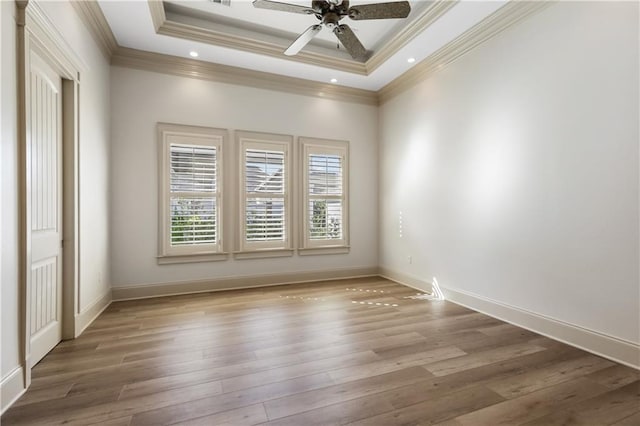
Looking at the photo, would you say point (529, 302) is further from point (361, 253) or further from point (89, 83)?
point (89, 83)

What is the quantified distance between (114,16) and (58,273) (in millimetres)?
2737

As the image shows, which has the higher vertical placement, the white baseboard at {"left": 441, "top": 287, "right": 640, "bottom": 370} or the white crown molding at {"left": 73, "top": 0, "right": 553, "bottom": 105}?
the white crown molding at {"left": 73, "top": 0, "right": 553, "bottom": 105}

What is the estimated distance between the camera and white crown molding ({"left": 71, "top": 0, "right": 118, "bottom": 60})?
3029 mm

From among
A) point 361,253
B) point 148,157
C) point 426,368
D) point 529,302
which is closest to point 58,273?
point 148,157

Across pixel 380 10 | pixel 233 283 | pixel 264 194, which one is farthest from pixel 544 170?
pixel 233 283

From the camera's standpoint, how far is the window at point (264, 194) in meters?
4.71

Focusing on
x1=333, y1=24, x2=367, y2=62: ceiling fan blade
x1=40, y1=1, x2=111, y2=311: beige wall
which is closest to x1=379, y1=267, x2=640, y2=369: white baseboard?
x1=333, y1=24, x2=367, y2=62: ceiling fan blade

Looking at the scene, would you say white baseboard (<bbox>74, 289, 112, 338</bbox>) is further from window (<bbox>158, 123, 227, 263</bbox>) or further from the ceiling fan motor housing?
the ceiling fan motor housing

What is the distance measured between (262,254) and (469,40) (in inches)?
156

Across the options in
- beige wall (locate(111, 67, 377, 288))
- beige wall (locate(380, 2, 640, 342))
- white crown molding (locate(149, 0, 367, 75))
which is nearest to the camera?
beige wall (locate(380, 2, 640, 342))

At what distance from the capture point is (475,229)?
147 inches

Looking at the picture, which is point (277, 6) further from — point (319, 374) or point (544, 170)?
point (319, 374)

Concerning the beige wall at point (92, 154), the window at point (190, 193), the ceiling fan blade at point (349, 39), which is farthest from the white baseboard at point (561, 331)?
the beige wall at point (92, 154)

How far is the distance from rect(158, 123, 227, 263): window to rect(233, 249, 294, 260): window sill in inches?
10.8
